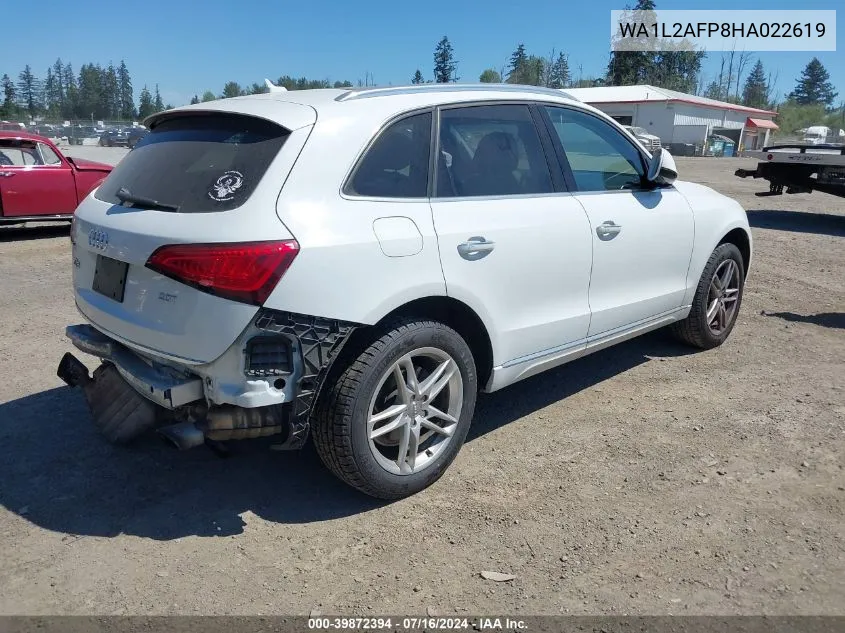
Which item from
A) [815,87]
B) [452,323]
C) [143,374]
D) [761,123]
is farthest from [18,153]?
[815,87]

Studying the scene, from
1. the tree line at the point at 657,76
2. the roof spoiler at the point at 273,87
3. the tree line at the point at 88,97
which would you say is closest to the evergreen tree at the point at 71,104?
the tree line at the point at 88,97

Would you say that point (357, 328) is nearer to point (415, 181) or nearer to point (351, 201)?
point (351, 201)

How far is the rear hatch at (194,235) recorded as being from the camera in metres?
2.72

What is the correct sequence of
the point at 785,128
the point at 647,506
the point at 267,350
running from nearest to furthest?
1. the point at 267,350
2. the point at 647,506
3. the point at 785,128

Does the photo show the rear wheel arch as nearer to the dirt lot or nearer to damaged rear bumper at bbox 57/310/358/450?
damaged rear bumper at bbox 57/310/358/450

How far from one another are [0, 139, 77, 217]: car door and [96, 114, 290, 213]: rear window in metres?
8.28

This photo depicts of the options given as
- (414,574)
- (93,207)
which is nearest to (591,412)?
(414,574)

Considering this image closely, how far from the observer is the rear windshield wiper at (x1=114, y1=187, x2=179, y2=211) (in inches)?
117

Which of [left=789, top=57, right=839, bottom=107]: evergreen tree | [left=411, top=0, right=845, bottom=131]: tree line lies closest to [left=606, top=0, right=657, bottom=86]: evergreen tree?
[left=411, top=0, right=845, bottom=131]: tree line

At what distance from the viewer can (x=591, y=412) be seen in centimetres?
436

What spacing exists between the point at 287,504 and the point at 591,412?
201 centimetres

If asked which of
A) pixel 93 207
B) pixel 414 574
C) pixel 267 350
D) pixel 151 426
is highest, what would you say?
Result: pixel 93 207

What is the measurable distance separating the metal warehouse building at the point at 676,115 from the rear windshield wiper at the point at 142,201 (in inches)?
2247

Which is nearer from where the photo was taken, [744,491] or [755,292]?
[744,491]
